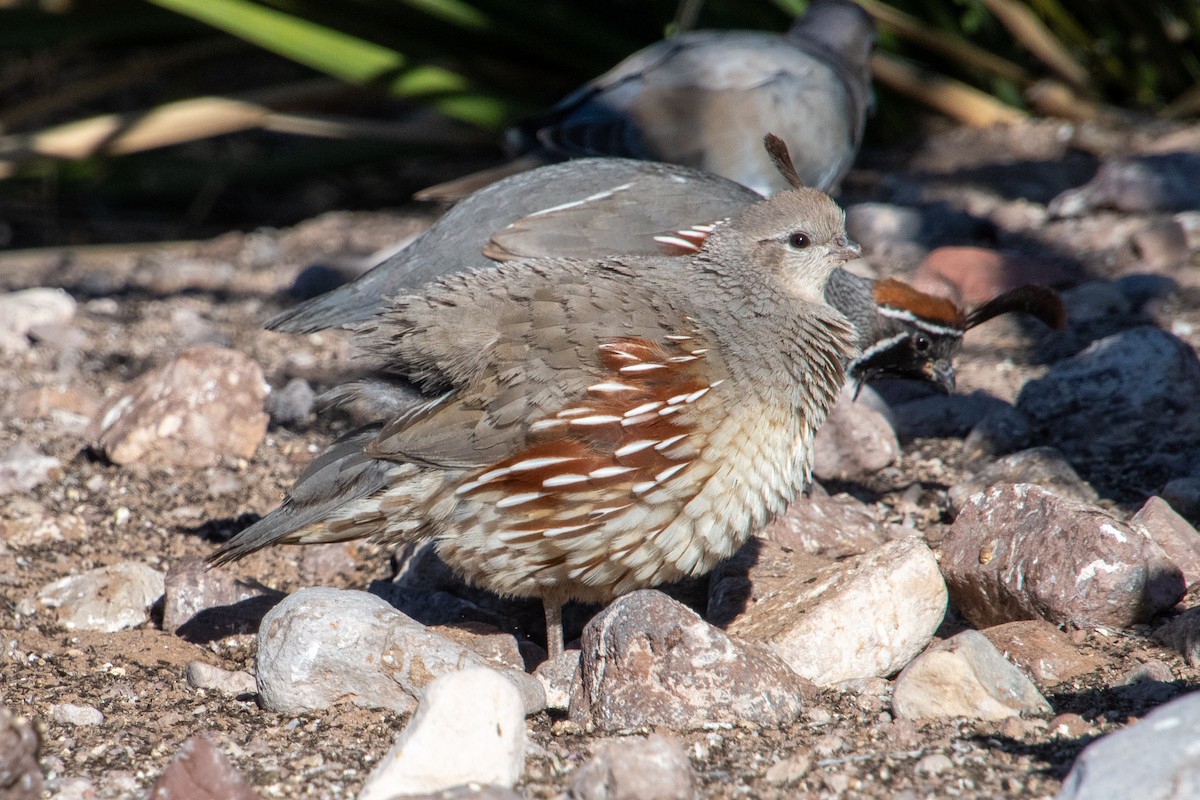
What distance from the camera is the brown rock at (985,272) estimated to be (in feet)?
19.7

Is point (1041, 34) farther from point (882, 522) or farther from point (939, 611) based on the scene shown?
point (939, 611)

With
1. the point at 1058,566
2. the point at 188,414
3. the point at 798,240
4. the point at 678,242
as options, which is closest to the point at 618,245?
the point at 678,242

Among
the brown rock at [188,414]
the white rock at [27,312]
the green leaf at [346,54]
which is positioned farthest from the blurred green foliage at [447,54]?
the brown rock at [188,414]

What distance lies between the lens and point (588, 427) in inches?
142

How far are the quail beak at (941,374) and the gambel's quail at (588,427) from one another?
47.0 inches

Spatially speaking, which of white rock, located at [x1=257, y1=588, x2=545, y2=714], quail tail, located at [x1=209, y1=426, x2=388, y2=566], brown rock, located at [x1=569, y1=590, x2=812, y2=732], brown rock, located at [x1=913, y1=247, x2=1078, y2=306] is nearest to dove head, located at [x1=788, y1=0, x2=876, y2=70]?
brown rock, located at [x1=913, y1=247, x2=1078, y2=306]

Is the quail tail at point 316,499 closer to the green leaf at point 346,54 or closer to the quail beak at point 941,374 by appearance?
the quail beak at point 941,374

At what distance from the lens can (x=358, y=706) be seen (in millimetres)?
3438

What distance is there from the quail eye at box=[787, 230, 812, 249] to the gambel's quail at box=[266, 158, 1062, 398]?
31.1 inches

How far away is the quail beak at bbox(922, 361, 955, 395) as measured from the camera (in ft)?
16.6

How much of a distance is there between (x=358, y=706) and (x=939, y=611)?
5.19 ft

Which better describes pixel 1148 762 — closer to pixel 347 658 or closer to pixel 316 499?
pixel 347 658

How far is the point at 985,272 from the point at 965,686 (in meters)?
3.30

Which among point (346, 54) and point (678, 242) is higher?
point (678, 242)
